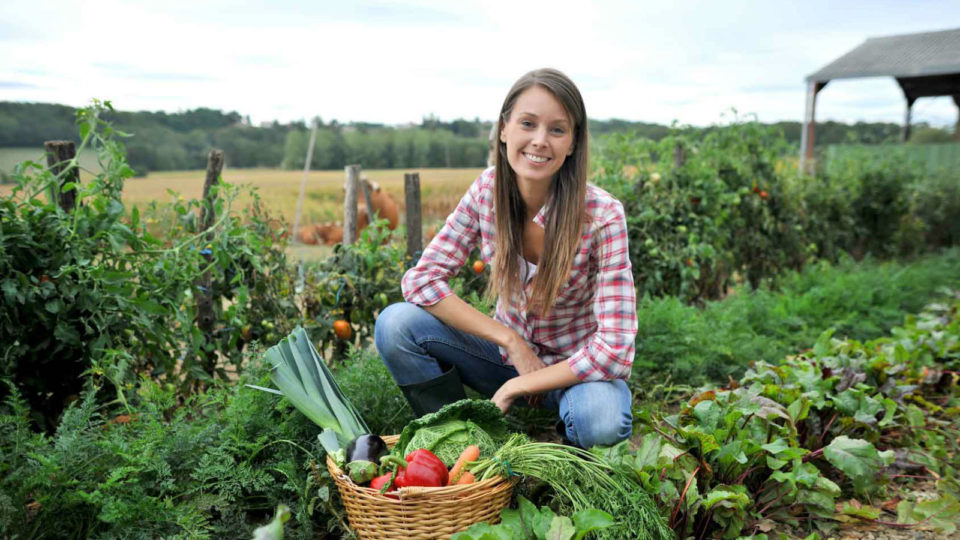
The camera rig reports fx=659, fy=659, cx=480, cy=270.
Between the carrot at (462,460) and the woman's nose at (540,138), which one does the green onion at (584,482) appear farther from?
the woman's nose at (540,138)

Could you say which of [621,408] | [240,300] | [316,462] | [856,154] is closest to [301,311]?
[240,300]

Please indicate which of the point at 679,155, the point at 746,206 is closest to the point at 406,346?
the point at 679,155

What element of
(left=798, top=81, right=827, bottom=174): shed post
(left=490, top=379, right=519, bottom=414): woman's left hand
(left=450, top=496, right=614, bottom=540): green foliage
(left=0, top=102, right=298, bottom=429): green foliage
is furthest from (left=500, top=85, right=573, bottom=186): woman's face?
(left=798, top=81, right=827, bottom=174): shed post

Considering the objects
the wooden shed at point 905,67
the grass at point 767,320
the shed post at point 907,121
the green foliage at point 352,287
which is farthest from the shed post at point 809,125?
the green foliage at point 352,287

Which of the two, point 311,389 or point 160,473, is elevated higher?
point 311,389

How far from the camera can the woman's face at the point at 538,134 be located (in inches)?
80.7

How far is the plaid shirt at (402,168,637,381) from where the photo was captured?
204 centimetres

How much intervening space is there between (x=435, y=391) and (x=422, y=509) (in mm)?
643

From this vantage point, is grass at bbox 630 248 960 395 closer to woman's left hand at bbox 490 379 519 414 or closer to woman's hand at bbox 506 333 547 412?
woman's hand at bbox 506 333 547 412

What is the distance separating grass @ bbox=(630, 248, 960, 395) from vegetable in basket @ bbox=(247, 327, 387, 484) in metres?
1.46

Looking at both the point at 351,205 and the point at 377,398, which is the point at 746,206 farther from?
the point at 377,398

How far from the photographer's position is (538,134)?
2.06m

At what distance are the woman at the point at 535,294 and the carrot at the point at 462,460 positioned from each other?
0.30 m

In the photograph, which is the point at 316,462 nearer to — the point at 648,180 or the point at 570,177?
the point at 570,177
